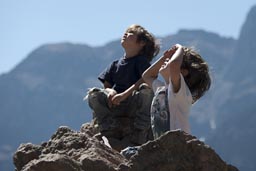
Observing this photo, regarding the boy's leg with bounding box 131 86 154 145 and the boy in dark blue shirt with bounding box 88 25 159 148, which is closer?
the boy's leg with bounding box 131 86 154 145

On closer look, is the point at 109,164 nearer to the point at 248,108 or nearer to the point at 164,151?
the point at 164,151

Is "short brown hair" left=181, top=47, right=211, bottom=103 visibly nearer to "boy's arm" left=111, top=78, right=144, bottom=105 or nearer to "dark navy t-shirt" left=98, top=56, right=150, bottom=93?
"boy's arm" left=111, top=78, right=144, bottom=105

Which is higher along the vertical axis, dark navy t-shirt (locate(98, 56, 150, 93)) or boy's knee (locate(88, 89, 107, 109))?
dark navy t-shirt (locate(98, 56, 150, 93))

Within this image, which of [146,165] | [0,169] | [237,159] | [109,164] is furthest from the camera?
[0,169]

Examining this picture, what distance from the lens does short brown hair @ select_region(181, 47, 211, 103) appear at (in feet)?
17.9

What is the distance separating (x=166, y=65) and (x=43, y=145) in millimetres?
1180

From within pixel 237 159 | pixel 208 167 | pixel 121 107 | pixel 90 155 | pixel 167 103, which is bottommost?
pixel 208 167

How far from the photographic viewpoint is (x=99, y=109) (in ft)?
24.9

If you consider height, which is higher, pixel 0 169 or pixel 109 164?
pixel 0 169

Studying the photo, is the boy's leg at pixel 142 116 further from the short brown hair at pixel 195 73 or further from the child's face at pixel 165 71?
the child's face at pixel 165 71

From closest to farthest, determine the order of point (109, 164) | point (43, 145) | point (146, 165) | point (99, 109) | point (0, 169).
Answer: point (146, 165) < point (109, 164) < point (43, 145) < point (99, 109) < point (0, 169)

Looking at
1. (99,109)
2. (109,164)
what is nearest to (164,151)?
(109,164)

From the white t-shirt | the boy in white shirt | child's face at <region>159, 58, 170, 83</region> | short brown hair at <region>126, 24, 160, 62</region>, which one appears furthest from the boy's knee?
the white t-shirt

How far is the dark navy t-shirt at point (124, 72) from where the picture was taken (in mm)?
7488
